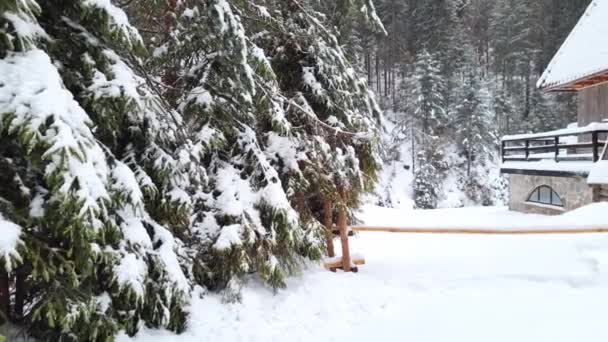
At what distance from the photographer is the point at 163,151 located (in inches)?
134

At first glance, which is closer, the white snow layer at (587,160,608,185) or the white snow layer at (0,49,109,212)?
the white snow layer at (0,49,109,212)

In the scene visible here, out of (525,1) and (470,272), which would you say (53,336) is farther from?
(525,1)

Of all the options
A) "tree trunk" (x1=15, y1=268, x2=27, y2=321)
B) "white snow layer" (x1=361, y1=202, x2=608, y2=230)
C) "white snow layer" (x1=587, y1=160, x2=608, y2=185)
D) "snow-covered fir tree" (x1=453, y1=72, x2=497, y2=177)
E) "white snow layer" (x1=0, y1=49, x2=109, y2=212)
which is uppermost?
"snow-covered fir tree" (x1=453, y1=72, x2=497, y2=177)

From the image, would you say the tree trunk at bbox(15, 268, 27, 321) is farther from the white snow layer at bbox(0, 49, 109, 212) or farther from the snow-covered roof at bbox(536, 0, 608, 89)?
the snow-covered roof at bbox(536, 0, 608, 89)

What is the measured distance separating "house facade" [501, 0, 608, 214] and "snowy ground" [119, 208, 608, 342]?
4.26 m

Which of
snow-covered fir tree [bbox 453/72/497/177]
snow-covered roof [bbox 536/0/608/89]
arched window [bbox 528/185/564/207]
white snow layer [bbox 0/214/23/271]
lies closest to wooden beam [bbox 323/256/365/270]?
white snow layer [bbox 0/214/23/271]

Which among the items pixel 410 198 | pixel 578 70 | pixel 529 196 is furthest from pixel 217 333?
pixel 410 198

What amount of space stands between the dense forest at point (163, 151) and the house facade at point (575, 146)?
6.19 metres

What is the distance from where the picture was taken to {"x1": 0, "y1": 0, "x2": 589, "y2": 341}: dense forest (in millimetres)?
2242

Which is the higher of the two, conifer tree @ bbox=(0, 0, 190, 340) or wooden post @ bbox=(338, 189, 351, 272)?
conifer tree @ bbox=(0, 0, 190, 340)

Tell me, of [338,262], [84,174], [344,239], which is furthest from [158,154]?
[338,262]

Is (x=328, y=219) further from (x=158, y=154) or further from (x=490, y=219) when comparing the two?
(x=490, y=219)

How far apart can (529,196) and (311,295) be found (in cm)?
965

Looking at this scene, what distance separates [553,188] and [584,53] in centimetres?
402
